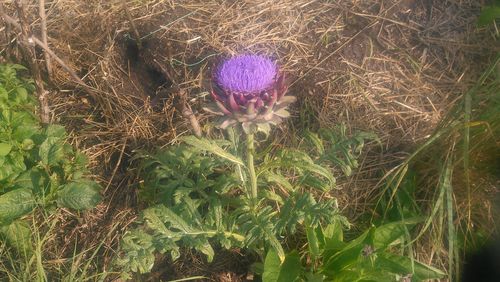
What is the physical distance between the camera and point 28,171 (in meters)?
2.24

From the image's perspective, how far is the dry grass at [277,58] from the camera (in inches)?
92.6

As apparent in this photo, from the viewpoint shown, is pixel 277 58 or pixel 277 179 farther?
pixel 277 58

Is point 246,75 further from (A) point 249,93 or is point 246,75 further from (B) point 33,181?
(B) point 33,181

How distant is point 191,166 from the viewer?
204 cm

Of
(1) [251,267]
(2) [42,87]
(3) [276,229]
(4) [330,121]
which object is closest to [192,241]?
(3) [276,229]

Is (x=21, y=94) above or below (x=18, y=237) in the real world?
above

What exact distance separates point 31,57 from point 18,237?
2.30 ft

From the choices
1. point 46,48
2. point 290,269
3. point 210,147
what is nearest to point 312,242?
point 290,269

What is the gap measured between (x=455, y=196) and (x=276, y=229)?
743 millimetres

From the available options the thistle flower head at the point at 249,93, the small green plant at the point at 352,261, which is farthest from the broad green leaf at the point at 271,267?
the thistle flower head at the point at 249,93

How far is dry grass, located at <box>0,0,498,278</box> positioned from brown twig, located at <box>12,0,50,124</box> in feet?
0.33

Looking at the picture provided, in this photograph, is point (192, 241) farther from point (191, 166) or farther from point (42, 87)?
point (42, 87)

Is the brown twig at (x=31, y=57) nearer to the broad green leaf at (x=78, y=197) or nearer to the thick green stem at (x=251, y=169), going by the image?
the broad green leaf at (x=78, y=197)

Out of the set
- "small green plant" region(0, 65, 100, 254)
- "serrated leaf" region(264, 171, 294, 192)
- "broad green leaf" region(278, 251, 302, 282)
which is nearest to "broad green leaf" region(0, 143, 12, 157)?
"small green plant" region(0, 65, 100, 254)
